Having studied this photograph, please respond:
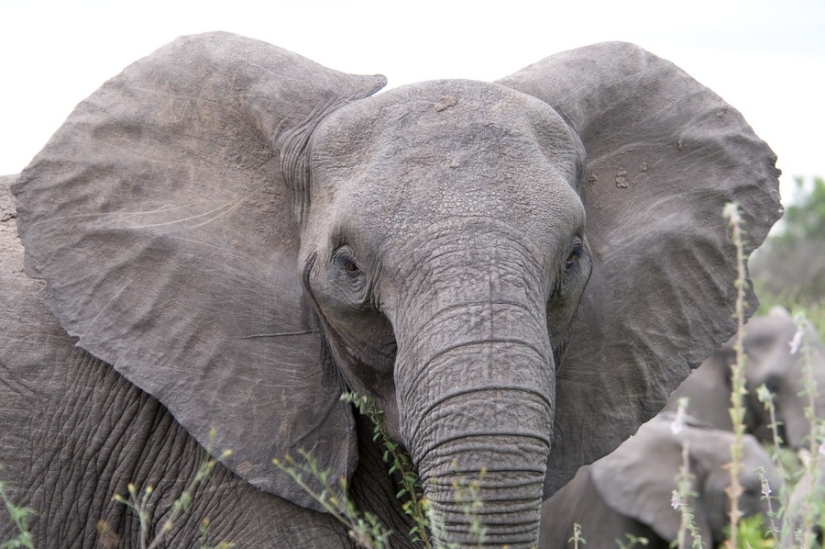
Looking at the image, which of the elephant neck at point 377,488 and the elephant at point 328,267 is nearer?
the elephant at point 328,267

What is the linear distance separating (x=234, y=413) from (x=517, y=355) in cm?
100

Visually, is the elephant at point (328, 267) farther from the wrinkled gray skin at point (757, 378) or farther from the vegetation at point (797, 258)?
the vegetation at point (797, 258)

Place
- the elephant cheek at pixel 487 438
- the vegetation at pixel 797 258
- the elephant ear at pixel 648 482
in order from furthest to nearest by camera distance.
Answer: the vegetation at pixel 797 258
the elephant ear at pixel 648 482
the elephant cheek at pixel 487 438

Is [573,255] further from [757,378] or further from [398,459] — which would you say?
[757,378]

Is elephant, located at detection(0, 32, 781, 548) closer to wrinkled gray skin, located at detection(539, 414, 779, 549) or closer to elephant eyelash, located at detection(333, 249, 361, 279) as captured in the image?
elephant eyelash, located at detection(333, 249, 361, 279)

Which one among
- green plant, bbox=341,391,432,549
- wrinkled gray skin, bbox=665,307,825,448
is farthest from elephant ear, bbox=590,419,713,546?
green plant, bbox=341,391,432,549

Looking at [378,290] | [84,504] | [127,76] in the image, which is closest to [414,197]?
[378,290]

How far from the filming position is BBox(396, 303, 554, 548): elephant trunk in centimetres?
320

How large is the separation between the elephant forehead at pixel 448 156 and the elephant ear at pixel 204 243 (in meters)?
0.22

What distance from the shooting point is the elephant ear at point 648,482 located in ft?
27.7

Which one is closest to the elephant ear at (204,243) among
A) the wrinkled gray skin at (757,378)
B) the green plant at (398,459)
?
the green plant at (398,459)

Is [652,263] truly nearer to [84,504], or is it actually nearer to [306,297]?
[306,297]

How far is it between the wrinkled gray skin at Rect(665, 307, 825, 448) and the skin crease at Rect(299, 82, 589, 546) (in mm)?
6868

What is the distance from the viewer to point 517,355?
3264 millimetres
